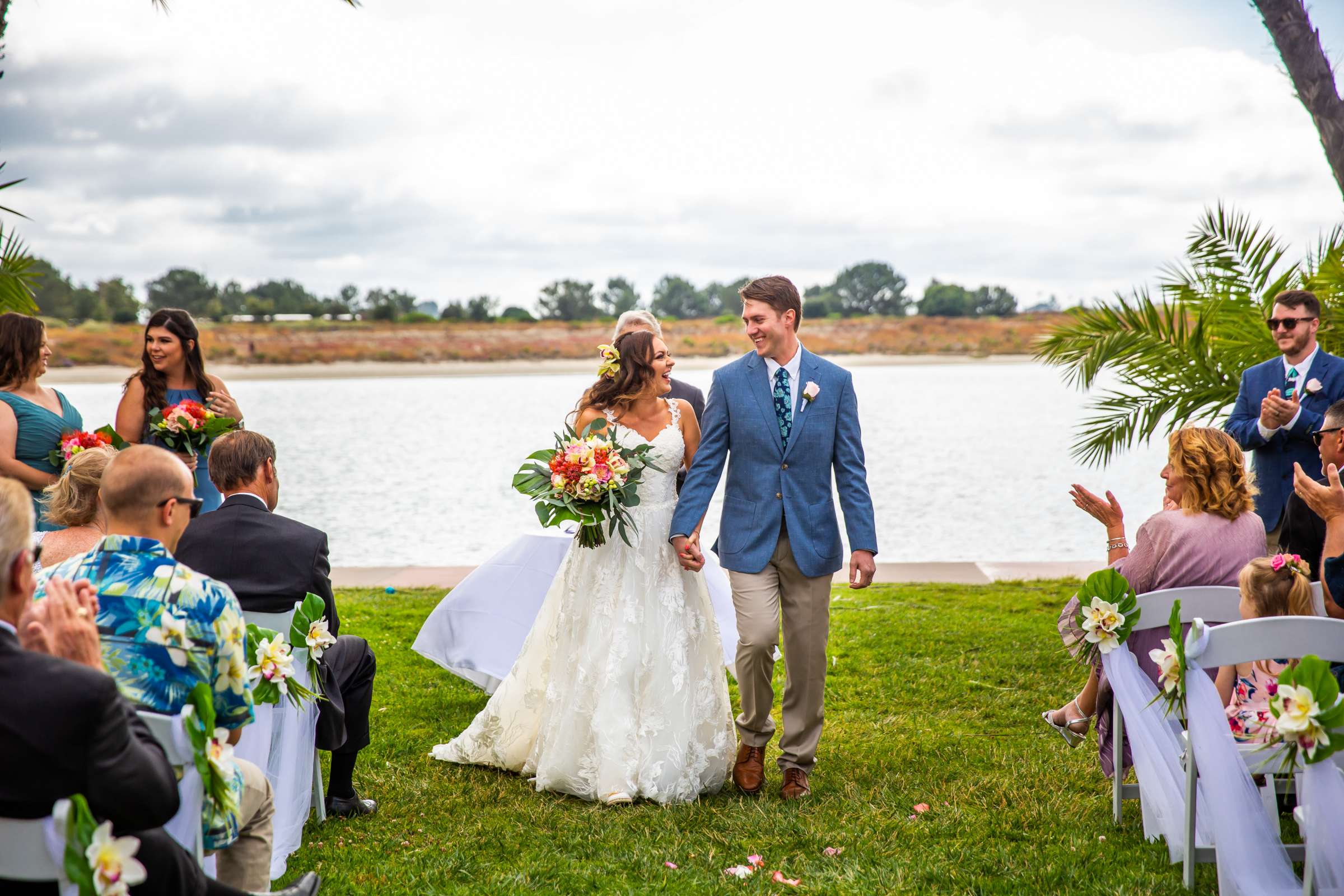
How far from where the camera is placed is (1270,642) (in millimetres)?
3258

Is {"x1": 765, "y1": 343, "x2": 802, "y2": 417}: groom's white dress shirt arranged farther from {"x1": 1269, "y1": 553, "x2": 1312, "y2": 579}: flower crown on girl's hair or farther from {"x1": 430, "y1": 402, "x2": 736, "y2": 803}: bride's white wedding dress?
{"x1": 1269, "y1": 553, "x2": 1312, "y2": 579}: flower crown on girl's hair

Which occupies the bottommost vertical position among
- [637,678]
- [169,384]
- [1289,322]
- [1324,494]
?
[637,678]

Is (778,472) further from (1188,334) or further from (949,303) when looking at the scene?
(949,303)

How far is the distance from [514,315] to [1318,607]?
45.0 meters

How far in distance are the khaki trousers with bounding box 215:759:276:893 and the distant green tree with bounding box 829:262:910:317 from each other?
42.8 m

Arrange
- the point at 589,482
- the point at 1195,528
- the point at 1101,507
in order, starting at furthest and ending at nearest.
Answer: the point at 589,482, the point at 1101,507, the point at 1195,528

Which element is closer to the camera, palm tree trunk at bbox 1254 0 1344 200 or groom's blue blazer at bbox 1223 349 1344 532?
groom's blue blazer at bbox 1223 349 1344 532

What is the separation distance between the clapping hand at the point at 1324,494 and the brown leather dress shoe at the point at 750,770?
2.32 metres

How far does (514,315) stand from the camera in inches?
1864

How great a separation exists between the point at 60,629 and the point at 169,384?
4021mm

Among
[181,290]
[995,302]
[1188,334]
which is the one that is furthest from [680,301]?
[1188,334]

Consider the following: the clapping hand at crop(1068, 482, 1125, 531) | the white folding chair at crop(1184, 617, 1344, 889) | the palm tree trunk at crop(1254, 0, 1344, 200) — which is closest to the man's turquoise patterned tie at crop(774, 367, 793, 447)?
the clapping hand at crop(1068, 482, 1125, 531)

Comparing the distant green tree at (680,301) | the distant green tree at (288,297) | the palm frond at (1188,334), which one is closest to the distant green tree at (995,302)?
the distant green tree at (680,301)

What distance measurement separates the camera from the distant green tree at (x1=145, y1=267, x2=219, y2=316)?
51281 mm
